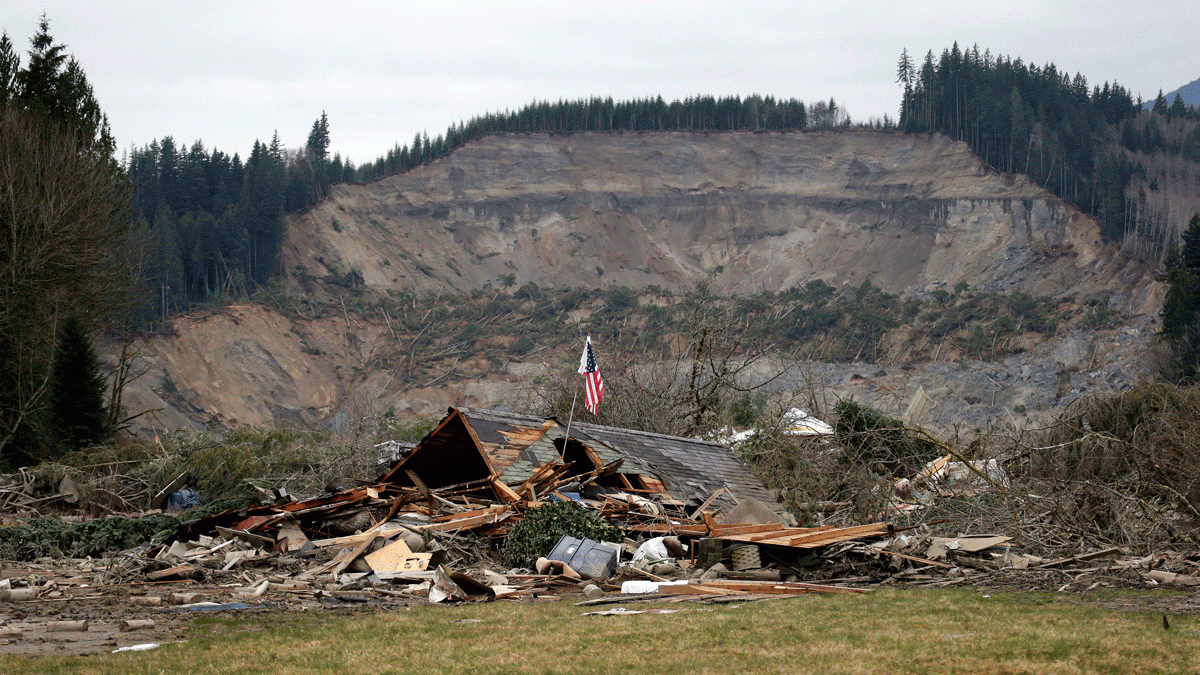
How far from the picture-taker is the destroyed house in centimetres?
1448

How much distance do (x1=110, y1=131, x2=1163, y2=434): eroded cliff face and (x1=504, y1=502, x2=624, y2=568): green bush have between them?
4300 cm

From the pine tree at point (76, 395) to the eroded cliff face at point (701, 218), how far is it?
40.5 metres

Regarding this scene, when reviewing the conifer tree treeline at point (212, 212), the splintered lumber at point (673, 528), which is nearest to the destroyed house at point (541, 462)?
the splintered lumber at point (673, 528)

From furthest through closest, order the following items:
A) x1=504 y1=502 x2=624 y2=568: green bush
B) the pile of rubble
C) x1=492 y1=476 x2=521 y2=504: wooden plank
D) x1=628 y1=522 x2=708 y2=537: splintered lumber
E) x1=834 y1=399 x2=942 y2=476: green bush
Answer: x1=834 y1=399 x2=942 y2=476: green bush, x1=492 y1=476 x2=521 y2=504: wooden plank, x1=628 y1=522 x2=708 y2=537: splintered lumber, x1=504 y1=502 x2=624 y2=568: green bush, the pile of rubble

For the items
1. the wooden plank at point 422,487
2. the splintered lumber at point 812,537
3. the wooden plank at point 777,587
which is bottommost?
the wooden plank at point 422,487

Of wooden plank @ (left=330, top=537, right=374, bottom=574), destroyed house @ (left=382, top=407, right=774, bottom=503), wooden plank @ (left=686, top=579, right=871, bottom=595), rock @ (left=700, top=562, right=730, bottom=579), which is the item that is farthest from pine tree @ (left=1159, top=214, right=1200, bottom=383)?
wooden plank @ (left=330, top=537, right=374, bottom=574)

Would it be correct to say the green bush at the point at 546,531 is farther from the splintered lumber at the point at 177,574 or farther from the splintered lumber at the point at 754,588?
the splintered lumber at the point at 177,574

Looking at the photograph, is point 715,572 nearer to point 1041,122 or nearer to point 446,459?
point 446,459

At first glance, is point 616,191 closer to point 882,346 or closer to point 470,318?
point 470,318

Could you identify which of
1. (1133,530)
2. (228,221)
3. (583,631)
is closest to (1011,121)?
(228,221)

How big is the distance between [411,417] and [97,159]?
24.8 m

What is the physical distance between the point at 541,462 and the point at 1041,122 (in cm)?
7467

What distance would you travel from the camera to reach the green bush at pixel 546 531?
11797 millimetres

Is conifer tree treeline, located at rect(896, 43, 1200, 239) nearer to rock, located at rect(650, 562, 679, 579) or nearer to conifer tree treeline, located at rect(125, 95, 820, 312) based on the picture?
conifer tree treeline, located at rect(125, 95, 820, 312)
